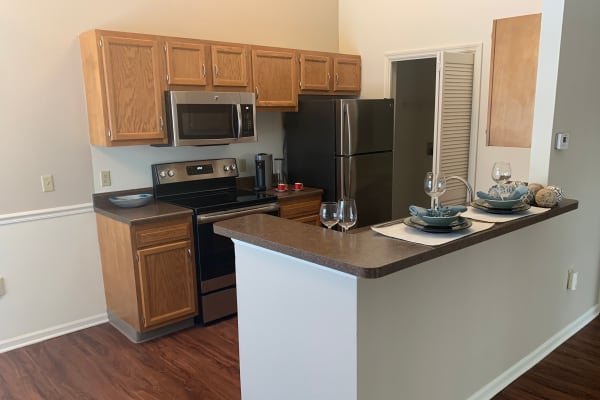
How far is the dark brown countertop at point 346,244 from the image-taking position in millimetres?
1506

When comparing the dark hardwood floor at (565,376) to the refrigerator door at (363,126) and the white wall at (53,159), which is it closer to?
the refrigerator door at (363,126)

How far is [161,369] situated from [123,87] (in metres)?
1.79

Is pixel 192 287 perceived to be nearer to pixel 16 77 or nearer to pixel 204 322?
pixel 204 322

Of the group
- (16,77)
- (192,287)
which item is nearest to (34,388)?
(192,287)

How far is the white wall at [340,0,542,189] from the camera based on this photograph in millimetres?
3660

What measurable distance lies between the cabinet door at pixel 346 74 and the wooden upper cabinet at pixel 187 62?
1.40m

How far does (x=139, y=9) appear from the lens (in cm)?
340

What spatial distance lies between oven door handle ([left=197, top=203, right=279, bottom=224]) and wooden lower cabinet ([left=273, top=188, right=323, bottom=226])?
0.12 metres

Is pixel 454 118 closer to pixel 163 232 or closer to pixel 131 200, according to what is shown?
pixel 163 232

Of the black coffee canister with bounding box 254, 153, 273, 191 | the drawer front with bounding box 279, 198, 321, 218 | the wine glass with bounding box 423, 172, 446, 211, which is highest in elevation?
the wine glass with bounding box 423, 172, 446, 211

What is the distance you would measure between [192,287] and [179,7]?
7.01 ft

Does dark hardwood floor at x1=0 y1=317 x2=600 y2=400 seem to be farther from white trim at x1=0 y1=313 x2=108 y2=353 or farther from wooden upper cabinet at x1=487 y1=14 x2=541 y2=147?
wooden upper cabinet at x1=487 y1=14 x2=541 y2=147

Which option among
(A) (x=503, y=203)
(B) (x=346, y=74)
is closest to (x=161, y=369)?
(A) (x=503, y=203)

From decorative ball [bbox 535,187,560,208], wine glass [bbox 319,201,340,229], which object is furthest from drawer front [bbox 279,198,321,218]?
decorative ball [bbox 535,187,560,208]
